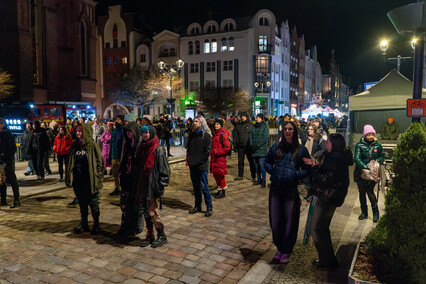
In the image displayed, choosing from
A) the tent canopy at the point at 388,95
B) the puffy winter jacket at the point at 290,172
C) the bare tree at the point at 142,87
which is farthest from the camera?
the bare tree at the point at 142,87

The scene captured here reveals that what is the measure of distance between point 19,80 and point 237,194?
34.4 m

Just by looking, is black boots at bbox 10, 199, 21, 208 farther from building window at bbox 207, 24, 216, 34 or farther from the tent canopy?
building window at bbox 207, 24, 216, 34

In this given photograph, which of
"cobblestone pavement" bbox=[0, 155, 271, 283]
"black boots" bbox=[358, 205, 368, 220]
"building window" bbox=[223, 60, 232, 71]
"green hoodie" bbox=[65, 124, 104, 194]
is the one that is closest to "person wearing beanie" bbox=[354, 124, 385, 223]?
"black boots" bbox=[358, 205, 368, 220]

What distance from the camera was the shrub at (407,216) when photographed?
127 inches

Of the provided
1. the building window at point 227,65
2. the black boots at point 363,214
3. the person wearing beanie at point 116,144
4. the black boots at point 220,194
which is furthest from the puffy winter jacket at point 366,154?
the building window at point 227,65

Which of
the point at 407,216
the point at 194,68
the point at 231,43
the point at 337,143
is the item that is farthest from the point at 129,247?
the point at 194,68

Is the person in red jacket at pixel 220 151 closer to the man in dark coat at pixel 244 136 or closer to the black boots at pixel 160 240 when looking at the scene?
the man in dark coat at pixel 244 136

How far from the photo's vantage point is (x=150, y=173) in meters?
4.90

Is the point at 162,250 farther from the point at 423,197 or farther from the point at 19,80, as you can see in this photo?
the point at 19,80

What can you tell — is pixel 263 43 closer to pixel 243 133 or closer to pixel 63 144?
pixel 243 133

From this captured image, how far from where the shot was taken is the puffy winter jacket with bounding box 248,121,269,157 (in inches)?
366

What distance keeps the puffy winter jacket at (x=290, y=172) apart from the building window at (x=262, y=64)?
45.9 m

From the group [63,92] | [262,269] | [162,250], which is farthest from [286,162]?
[63,92]

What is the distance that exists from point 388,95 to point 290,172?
1229cm
